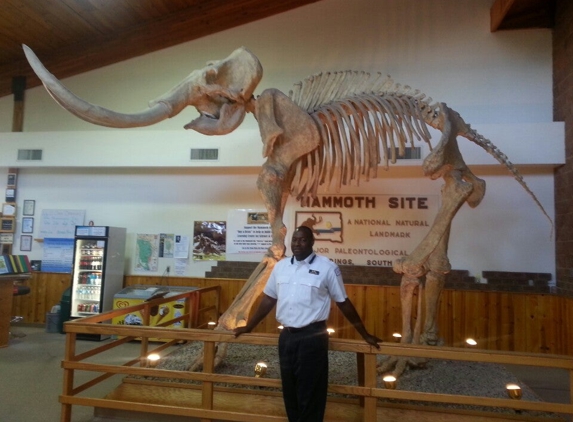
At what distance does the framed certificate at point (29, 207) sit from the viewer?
23.5ft

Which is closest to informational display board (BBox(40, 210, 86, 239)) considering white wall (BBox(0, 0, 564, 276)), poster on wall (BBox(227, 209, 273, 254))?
white wall (BBox(0, 0, 564, 276))

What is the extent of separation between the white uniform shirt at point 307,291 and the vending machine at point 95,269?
4.51 metres

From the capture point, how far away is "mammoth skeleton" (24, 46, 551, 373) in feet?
12.1

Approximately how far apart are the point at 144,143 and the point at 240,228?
1958 mm

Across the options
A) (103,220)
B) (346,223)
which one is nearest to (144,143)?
(103,220)

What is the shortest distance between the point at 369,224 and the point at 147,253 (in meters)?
3.57

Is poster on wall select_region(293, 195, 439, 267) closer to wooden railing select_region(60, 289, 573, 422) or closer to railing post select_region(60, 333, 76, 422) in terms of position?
wooden railing select_region(60, 289, 573, 422)

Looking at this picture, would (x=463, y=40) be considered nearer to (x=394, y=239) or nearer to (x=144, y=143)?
(x=394, y=239)

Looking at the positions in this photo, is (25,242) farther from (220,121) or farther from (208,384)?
(208,384)

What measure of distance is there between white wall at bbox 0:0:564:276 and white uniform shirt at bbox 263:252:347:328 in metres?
3.66

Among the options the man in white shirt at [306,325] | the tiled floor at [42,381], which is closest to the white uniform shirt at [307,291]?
the man in white shirt at [306,325]

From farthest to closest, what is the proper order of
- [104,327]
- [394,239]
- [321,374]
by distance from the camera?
[394,239]
[104,327]
[321,374]

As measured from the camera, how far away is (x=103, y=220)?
6.94 meters

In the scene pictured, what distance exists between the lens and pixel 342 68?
21.6 ft
